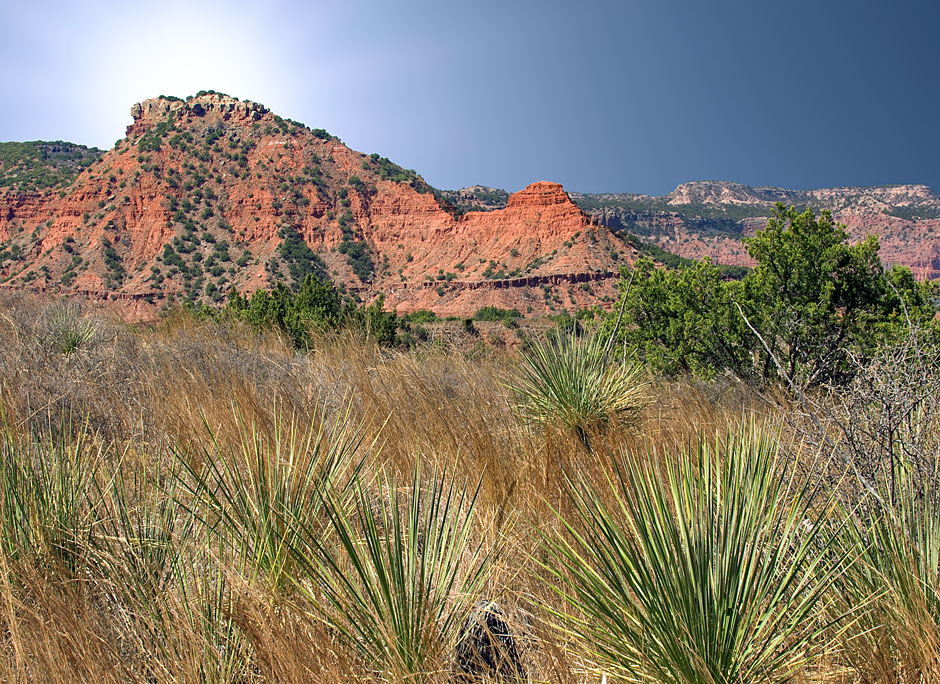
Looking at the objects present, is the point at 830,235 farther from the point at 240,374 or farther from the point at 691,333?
the point at 240,374

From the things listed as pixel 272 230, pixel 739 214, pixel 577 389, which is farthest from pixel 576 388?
pixel 739 214

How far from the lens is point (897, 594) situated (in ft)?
4.34

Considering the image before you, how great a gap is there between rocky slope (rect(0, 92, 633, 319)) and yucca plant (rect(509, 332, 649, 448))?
163 ft

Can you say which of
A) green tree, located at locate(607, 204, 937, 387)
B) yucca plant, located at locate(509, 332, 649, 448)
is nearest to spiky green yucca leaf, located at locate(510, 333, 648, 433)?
yucca plant, located at locate(509, 332, 649, 448)

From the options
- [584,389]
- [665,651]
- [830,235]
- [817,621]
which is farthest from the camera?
[830,235]

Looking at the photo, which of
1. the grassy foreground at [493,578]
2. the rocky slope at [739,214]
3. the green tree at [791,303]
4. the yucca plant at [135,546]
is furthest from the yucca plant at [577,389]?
the rocky slope at [739,214]

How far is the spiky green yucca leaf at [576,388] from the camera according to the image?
3592 millimetres

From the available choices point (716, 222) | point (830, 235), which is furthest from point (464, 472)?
point (716, 222)

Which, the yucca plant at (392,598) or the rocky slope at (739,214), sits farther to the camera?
the rocky slope at (739,214)

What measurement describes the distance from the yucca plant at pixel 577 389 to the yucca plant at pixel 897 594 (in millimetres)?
1824

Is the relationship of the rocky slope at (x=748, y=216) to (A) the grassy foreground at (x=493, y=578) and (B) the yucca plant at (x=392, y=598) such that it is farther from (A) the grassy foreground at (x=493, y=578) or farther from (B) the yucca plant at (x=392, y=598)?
(B) the yucca plant at (x=392, y=598)

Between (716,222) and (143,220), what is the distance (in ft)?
320

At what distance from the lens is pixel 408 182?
6975 centimetres

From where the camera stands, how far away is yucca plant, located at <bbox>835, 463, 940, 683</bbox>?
127 cm
